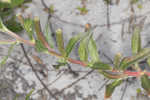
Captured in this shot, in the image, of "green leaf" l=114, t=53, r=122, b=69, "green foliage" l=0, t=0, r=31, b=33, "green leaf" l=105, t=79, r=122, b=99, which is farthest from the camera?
"green foliage" l=0, t=0, r=31, b=33

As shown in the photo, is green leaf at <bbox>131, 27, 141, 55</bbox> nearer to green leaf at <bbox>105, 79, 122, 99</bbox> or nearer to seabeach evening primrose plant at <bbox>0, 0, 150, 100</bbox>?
seabeach evening primrose plant at <bbox>0, 0, 150, 100</bbox>

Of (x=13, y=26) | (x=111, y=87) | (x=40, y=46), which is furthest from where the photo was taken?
(x=13, y=26)

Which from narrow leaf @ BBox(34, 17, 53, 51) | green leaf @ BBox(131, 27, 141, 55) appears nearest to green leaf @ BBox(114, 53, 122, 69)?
green leaf @ BBox(131, 27, 141, 55)

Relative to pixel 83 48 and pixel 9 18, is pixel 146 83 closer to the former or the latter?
pixel 83 48

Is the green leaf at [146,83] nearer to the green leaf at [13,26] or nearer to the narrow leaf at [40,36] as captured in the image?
the narrow leaf at [40,36]

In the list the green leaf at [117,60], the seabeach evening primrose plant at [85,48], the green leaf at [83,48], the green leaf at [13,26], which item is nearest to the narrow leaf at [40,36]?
the seabeach evening primrose plant at [85,48]

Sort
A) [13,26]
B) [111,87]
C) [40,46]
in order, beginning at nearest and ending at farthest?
[40,46] < [111,87] < [13,26]

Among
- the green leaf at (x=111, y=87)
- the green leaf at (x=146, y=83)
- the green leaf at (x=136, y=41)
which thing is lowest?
the green leaf at (x=111, y=87)

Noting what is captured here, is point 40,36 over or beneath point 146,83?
over

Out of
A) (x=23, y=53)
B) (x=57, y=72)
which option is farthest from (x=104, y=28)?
(x=23, y=53)

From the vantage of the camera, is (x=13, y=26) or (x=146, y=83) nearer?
(x=146, y=83)

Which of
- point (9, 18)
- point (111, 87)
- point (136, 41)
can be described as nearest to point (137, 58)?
point (136, 41)

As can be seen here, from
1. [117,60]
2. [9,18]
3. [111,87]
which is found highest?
[9,18]
